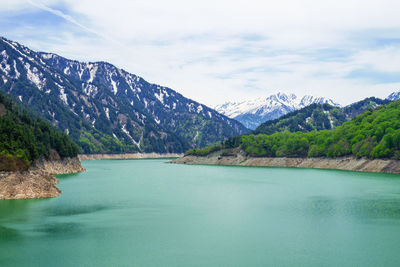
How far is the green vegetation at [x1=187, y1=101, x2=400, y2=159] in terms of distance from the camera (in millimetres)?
132625

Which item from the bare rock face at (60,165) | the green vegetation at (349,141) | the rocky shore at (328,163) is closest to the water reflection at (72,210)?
the bare rock face at (60,165)

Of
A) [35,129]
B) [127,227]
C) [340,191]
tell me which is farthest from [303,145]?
[127,227]

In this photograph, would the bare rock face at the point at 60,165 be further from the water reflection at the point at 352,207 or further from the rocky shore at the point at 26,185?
the water reflection at the point at 352,207

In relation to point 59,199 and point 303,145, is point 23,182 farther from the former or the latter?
point 303,145

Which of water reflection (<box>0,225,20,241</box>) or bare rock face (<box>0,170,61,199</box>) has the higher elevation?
bare rock face (<box>0,170,61,199</box>)

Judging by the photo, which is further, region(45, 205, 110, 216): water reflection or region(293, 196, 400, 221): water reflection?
region(293, 196, 400, 221): water reflection

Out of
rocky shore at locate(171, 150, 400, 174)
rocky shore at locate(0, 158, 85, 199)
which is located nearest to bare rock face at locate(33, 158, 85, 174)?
rocky shore at locate(0, 158, 85, 199)

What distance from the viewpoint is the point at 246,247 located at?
1575 inches

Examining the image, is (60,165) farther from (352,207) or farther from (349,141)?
(349,141)

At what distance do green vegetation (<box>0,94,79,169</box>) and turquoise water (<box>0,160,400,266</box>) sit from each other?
10.6 m

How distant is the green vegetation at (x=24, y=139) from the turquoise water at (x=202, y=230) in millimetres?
10629

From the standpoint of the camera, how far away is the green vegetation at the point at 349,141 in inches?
5221

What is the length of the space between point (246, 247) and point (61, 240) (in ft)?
58.4

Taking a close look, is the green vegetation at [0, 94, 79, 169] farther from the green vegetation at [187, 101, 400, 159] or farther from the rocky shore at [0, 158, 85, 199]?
the green vegetation at [187, 101, 400, 159]
